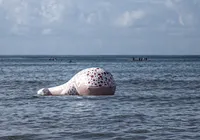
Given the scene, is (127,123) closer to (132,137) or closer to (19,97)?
(132,137)

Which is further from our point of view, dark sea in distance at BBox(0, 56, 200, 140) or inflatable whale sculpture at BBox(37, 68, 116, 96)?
inflatable whale sculpture at BBox(37, 68, 116, 96)

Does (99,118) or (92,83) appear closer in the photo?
(99,118)

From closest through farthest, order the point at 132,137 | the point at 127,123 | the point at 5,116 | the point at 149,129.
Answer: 1. the point at 132,137
2. the point at 149,129
3. the point at 127,123
4. the point at 5,116

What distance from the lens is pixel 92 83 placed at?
27.7 m

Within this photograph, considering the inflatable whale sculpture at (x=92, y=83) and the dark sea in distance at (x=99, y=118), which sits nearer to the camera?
the dark sea in distance at (x=99, y=118)

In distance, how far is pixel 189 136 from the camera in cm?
1650

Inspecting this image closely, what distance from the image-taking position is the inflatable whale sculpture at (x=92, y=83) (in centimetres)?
2766

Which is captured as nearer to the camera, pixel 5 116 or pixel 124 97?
pixel 5 116

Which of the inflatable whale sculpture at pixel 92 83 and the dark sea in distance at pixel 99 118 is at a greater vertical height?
the inflatable whale sculpture at pixel 92 83

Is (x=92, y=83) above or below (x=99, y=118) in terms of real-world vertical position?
above

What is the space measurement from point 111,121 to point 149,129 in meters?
2.21

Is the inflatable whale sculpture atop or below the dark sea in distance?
atop

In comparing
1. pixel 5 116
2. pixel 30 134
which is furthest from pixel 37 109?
pixel 30 134

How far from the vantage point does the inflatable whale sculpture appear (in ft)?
90.7
